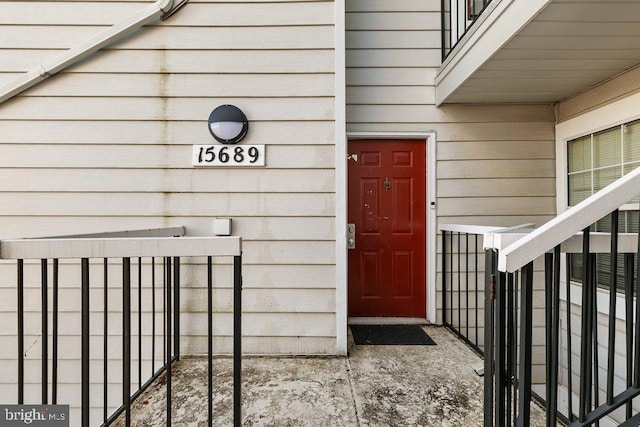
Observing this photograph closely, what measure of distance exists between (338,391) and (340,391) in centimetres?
1

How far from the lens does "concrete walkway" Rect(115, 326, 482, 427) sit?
1.77m

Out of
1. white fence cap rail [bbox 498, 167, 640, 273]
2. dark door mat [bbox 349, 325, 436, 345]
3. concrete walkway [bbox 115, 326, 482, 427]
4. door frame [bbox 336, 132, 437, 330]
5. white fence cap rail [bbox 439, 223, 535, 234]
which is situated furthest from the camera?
door frame [bbox 336, 132, 437, 330]

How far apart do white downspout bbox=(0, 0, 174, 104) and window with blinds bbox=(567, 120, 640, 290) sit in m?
3.45

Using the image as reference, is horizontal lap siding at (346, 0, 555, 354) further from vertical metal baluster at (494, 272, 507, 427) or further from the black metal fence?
vertical metal baluster at (494, 272, 507, 427)

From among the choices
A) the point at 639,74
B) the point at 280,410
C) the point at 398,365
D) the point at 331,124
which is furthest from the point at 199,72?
the point at 639,74

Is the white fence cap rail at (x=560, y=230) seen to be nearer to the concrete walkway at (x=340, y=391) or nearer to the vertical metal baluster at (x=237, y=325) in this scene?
the vertical metal baluster at (x=237, y=325)

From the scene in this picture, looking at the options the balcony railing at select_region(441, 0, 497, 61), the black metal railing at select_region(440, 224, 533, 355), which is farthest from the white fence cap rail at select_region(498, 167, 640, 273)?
the balcony railing at select_region(441, 0, 497, 61)

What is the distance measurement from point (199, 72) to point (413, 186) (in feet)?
6.64

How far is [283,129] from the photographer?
247cm

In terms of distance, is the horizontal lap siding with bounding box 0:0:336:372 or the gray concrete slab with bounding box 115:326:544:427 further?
the horizontal lap siding with bounding box 0:0:336:372

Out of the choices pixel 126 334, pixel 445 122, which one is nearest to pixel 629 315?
Result: pixel 126 334

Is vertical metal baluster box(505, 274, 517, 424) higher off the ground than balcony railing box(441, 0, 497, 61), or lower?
lower

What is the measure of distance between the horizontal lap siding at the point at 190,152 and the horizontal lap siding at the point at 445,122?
2.35 feet

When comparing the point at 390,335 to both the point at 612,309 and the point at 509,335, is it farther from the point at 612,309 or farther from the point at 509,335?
the point at 612,309
